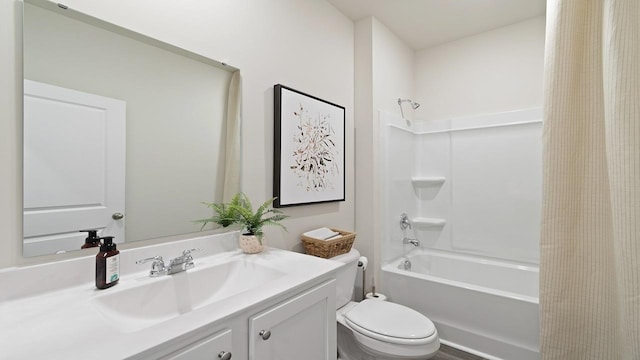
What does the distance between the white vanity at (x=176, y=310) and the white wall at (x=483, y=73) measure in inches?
93.1

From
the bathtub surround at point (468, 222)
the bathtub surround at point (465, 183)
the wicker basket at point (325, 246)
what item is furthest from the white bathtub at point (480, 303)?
the wicker basket at point (325, 246)

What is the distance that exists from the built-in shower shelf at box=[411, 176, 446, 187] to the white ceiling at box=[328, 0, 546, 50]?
1370mm

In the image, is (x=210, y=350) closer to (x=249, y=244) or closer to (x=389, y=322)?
(x=249, y=244)

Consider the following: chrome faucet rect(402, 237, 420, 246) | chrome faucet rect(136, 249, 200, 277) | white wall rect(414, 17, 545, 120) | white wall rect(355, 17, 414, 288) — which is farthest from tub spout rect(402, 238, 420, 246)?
chrome faucet rect(136, 249, 200, 277)

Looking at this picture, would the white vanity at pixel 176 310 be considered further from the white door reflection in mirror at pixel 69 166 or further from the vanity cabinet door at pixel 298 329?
the white door reflection in mirror at pixel 69 166

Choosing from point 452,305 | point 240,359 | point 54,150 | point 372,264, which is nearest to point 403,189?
point 372,264

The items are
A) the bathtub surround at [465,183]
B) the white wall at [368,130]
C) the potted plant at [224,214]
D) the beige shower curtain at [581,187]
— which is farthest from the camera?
the bathtub surround at [465,183]

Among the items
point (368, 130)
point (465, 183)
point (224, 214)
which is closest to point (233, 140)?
point (224, 214)

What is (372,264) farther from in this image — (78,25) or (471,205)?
(78,25)

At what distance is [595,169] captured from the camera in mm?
1026

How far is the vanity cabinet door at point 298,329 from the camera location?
0.82 metres

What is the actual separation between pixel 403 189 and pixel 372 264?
827mm

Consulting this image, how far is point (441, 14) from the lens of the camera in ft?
7.45

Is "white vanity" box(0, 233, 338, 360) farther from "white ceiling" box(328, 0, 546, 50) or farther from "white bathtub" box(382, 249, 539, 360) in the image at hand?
"white ceiling" box(328, 0, 546, 50)
